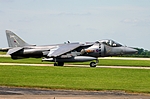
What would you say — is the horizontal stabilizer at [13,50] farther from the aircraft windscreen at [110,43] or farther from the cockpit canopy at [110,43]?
the aircraft windscreen at [110,43]

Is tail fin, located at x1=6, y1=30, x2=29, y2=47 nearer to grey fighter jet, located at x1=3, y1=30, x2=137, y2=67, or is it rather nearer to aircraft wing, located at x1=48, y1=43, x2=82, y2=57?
grey fighter jet, located at x1=3, y1=30, x2=137, y2=67


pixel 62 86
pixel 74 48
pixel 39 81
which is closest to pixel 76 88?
pixel 62 86

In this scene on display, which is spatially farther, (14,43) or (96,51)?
(14,43)

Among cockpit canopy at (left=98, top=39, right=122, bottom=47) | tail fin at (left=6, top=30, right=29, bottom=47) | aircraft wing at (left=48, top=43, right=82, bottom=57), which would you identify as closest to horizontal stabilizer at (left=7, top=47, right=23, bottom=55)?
tail fin at (left=6, top=30, right=29, bottom=47)

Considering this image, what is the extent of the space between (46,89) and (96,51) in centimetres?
2411

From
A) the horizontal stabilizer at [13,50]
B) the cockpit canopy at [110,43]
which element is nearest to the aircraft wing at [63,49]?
the cockpit canopy at [110,43]

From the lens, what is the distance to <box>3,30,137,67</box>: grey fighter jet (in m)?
43.0

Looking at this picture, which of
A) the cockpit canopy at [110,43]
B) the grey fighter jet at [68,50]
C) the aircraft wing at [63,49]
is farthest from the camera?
the cockpit canopy at [110,43]

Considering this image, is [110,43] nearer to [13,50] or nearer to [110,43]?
[110,43]

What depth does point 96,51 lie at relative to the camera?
44.5 m

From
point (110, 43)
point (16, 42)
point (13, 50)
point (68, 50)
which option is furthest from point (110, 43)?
point (16, 42)

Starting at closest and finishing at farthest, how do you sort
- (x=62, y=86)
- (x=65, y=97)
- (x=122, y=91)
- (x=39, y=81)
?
(x=65, y=97), (x=122, y=91), (x=62, y=86), (x=39, y=81)

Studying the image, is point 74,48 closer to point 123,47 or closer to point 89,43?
point 89,43

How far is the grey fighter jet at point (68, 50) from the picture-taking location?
43.0 m
